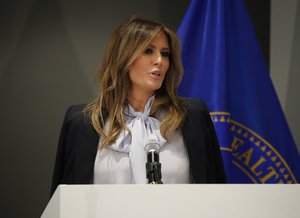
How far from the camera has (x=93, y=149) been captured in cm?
215

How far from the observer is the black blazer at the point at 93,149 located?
214 centimetres

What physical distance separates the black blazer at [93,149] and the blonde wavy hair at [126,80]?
1.6 inches

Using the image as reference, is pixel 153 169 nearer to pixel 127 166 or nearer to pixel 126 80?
pixel 127 166

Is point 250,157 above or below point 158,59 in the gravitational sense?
below

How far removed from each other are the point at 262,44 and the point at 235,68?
0.54 m

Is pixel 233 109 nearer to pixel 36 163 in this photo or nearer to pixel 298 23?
pixel 298 23

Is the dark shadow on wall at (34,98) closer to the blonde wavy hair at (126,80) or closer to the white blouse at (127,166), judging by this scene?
the blonde wavy hair at (126,80)

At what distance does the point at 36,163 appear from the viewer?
9.36ft

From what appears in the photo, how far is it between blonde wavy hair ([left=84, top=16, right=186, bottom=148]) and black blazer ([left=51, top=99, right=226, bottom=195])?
40 millimetres

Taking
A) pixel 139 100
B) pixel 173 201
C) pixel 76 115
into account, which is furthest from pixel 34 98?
pixel 173 201

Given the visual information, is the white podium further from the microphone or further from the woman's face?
the woman's face

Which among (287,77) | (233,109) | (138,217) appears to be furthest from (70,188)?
(287,77)

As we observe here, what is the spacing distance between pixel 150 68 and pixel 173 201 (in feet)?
3.48

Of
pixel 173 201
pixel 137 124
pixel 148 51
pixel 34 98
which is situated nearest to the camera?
pixel 173 201
